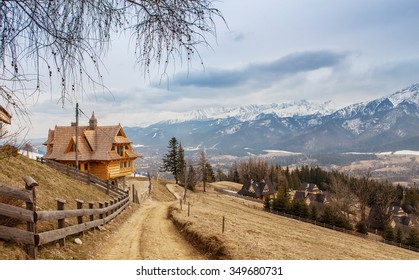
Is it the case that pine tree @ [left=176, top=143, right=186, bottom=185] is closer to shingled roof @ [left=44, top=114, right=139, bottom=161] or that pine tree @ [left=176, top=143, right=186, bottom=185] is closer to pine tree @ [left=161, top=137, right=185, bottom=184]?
pine tree @ [left=161, top=137, right=185, bottom=184]

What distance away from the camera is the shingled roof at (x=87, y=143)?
3094 cm

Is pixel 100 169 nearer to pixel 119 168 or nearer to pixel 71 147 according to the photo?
pixel 119 168

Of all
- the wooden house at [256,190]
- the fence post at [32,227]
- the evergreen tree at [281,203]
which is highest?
the fence post at [32,227]

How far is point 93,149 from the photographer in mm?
31484

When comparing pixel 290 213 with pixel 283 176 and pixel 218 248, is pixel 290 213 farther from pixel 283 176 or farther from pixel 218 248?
pixel 283 176

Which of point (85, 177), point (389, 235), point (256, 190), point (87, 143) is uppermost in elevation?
point (87, 143)

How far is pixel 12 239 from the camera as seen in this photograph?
19.5 feet

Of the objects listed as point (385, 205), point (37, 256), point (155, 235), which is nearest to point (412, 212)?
point (385, 205)

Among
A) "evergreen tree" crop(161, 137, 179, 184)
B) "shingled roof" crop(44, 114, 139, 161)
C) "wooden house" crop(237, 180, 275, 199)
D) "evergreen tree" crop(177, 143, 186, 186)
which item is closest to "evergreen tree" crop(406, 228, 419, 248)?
"shingled roof" crop(44, 114, 139, 161)

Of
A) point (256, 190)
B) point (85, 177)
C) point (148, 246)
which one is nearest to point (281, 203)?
point (256, 190)

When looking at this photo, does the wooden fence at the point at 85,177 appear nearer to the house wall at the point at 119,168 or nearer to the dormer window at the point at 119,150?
the house wall at the point at 119,168

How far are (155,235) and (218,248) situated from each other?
391 cm

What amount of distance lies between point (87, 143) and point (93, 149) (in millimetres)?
1039

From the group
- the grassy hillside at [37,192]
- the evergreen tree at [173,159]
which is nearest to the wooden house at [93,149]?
the grassy hillside at [37,192]
